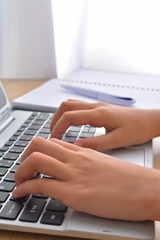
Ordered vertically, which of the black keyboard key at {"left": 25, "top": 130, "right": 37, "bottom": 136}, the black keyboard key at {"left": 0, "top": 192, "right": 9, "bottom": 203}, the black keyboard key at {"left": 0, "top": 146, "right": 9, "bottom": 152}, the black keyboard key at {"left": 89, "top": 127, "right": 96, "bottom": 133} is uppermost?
the black keyboard key at {"left": 0, "top": 192, "right": 9, "bottom": 203}

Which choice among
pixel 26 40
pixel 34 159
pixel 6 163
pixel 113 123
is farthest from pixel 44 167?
pixel 26 40

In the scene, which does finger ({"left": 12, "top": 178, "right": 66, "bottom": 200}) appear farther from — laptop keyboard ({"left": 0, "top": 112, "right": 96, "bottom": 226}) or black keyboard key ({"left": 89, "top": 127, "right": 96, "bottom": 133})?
black keyboard key ({"left": 89, "top": 127, "right": 96, "bottom": 133})

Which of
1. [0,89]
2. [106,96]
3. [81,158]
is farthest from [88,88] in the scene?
[81,158]

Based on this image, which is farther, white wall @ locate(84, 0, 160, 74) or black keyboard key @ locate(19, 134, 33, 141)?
white wall @ locate(84, 0, 160, 74)

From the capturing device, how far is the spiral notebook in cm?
86

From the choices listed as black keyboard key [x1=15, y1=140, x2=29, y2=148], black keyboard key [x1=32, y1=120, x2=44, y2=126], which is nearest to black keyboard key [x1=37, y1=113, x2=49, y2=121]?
black keyboard key [x1=32, y1=120, x2=44, y2=126]

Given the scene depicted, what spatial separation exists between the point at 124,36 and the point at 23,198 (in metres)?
0.88

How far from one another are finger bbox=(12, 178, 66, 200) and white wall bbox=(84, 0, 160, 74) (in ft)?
2.79

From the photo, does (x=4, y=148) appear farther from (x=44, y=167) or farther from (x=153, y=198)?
(x=153, y=198)

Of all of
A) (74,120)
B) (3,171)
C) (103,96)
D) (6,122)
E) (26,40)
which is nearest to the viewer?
(3,171)

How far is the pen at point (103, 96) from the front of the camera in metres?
0.85

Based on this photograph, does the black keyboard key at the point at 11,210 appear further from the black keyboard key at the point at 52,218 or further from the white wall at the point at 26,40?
the white wall at the point at 26,40

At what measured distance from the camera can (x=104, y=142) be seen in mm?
602

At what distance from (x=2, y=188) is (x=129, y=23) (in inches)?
34.4
